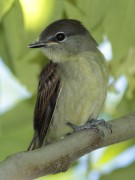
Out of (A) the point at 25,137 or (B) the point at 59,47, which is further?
(B) the point at 59,47

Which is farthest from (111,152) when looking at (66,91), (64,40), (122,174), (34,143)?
(64,40)

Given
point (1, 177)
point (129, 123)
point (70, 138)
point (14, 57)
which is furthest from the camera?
point (14, 57)

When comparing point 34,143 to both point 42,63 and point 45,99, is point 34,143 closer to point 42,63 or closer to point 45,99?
point 45,99

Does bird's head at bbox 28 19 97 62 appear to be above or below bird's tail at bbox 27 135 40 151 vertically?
above

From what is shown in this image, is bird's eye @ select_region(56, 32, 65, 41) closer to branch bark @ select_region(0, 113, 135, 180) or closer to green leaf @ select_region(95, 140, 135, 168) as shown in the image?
green leaf @ select_region(95, 140, 135, 168)

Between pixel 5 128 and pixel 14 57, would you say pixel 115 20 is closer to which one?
pixel 14 57

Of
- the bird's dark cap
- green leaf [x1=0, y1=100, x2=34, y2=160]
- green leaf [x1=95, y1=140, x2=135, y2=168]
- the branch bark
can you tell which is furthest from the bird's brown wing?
the branch bark

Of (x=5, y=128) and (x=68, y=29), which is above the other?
(x=68, y=29)

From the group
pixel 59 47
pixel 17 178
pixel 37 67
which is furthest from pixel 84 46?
pixel 17 178
